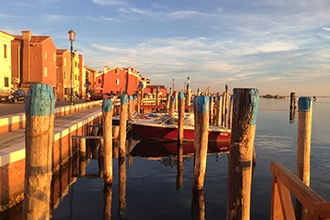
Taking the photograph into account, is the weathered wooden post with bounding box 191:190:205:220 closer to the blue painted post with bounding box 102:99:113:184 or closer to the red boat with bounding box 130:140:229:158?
the blue painted post with bounding box 102:99:113:184

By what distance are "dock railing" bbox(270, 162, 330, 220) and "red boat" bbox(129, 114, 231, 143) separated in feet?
51.6

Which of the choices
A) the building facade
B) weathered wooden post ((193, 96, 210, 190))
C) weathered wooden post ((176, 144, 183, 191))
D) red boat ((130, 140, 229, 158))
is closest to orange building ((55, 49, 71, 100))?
the building facade

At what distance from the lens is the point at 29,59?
1475 inches

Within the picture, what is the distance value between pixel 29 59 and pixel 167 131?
88.1 feet

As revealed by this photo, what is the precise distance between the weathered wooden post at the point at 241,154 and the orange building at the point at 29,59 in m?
37.7

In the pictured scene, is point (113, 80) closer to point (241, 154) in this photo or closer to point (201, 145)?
point (201, 145)

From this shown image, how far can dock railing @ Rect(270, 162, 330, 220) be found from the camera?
225 cm

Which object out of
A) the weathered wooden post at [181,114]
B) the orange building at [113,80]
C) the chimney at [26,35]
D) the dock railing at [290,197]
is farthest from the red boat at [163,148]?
the orange building at [113,80]

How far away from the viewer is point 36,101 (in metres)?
4.73

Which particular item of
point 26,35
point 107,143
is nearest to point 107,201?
point 107,143

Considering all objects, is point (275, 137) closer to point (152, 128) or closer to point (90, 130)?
point (152, 128)

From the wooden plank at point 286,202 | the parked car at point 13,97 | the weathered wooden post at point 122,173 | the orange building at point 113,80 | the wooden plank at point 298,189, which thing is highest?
the orange building at point 113,80

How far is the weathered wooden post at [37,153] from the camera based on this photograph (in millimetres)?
4609

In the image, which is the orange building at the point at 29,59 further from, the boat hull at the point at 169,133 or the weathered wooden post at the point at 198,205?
the weathered wooden post at the point at 198,205
